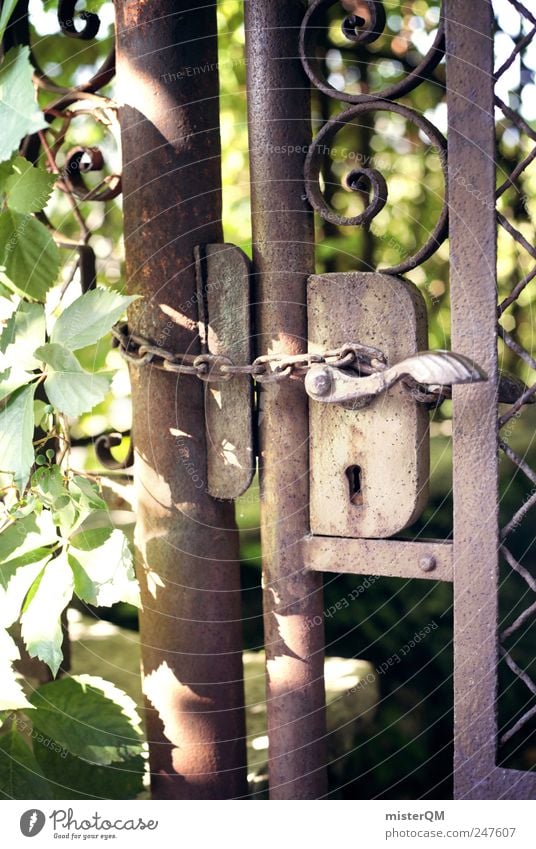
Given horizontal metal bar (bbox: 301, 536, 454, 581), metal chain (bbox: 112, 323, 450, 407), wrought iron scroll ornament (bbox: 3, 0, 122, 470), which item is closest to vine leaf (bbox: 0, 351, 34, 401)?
metal chain (bbox: 112, 323, 450, 407)

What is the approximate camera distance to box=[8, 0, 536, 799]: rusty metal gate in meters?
0.83

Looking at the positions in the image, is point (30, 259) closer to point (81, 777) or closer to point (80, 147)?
point (80, 147)

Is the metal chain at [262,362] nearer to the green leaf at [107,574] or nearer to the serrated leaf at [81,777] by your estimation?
the green leaf at [107,574]

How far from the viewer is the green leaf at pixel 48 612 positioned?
88 cm

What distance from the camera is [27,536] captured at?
945mm

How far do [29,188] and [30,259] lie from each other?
8 centimetres

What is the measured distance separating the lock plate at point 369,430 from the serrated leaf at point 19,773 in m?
0.46

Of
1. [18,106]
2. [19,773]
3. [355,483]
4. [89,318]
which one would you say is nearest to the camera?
[18,106]

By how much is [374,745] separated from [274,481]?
3.04 ft

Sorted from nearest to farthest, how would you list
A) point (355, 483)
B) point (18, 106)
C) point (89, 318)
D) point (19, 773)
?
point (18, 106), point (89, 318), point (355, 483), point (19, 773)

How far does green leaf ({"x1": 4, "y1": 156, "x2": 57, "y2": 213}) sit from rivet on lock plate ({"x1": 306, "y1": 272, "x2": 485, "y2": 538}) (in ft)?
1.03

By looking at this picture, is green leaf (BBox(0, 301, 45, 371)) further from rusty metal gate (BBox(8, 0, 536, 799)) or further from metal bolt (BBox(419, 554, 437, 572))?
metal bolt (BBox(419, 554, 437, 572))

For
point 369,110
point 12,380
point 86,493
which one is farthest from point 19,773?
point 369,110
